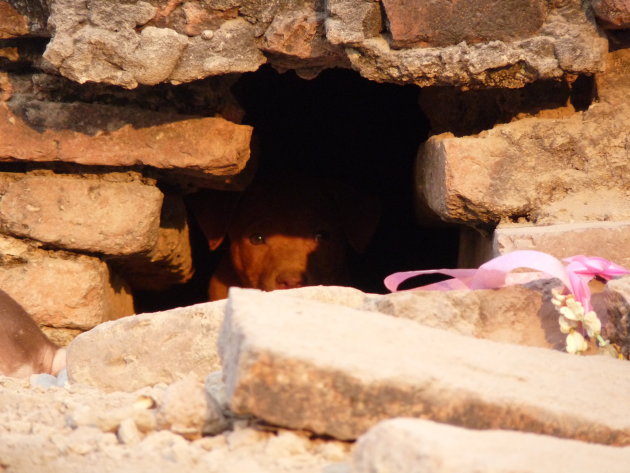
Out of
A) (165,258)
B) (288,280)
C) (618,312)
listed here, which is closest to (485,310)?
(618,312)

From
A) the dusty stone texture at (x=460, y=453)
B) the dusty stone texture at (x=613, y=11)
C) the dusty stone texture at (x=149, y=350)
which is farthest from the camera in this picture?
the dusty stone texture at (x=613, y=11)

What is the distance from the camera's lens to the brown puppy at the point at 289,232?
4684 mm

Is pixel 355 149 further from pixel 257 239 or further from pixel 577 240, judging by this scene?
pixel 577 240

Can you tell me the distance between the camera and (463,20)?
8.16ft

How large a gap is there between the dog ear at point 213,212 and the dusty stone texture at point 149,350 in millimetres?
2376

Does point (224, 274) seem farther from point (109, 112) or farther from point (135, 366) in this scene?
point (135, 366)

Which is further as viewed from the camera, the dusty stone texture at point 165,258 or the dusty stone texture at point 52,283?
the dusty stone texture at point 165,258

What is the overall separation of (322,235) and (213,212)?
62 cm

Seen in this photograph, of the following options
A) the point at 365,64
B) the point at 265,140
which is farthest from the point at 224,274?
the point at 365,64

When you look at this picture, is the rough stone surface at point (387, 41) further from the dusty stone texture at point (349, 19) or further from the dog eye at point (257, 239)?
the dog eye at point (257, 239)

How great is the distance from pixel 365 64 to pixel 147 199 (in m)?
0.91

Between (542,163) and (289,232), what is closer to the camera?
(542,163)

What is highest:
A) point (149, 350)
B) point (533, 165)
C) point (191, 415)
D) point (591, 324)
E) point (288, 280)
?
point (533, 165)

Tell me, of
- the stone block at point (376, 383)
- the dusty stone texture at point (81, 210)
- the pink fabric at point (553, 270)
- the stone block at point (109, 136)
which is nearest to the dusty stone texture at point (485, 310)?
the pink fabric at point (553, 270)
